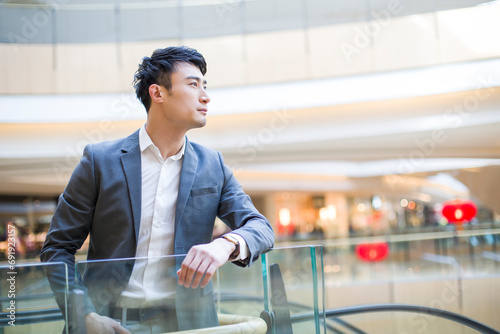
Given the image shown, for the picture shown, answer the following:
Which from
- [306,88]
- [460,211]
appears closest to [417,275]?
[306,88]

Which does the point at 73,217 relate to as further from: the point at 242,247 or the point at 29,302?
the point at 242,247

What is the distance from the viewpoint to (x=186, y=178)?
1.49 metres

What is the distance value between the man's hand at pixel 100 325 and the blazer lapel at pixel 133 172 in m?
0.25

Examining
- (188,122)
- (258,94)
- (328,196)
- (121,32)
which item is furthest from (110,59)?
(328,196)

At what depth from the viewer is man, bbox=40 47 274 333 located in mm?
1264

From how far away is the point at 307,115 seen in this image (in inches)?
307

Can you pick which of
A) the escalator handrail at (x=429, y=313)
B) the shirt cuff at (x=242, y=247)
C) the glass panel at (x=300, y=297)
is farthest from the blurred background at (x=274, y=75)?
the shirt cuff at (x=242, y=247)

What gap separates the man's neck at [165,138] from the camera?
1544 millimetres

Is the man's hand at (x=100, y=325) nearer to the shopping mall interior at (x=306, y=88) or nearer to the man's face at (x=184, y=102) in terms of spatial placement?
the man's face at (x=184, y=102)

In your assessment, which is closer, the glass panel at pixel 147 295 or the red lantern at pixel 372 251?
the glass panel at pixel 147 295

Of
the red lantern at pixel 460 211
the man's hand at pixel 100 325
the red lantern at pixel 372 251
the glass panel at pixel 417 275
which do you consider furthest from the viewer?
the red lantern at pixel 460 211

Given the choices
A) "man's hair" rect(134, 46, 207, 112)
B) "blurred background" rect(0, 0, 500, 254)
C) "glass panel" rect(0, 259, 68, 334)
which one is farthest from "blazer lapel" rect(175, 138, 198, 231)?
"blurred background" rect(0, 0, 500, 254)

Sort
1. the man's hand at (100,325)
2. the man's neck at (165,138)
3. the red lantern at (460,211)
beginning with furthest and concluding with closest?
1. the red lantern at (460,211)
2. the man's neck at (165,138)
3. the man's hand at (100,325)

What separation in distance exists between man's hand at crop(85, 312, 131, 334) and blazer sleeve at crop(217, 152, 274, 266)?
352 mm
